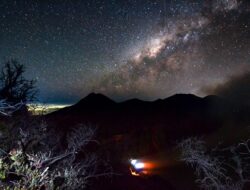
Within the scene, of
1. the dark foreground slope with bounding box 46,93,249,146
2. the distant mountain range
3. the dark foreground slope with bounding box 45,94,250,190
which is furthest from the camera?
the dark foreground slope with bounding box 46,93,249,146

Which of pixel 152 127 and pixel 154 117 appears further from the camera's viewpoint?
pixel 154 117

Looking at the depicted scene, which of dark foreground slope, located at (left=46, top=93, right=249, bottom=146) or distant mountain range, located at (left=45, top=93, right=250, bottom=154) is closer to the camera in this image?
distant mountain range, located at (left=45, top=93, right=250, bottom=154)

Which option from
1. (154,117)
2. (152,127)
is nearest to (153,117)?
(154,117)

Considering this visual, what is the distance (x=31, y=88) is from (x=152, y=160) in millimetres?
36098

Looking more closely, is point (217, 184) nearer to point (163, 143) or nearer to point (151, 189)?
point (151, 189)

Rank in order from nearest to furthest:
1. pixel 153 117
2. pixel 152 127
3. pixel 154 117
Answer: pixel 152 127 → pixel 153 117 → pixel 154 117

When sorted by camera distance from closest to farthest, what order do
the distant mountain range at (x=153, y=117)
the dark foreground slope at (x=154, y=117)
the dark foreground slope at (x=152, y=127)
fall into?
the dark foreground slope at (x=152, y=127)
the distant mountain range at (x=153, y=117)
the dark foreground slope at (x=154, y=117)

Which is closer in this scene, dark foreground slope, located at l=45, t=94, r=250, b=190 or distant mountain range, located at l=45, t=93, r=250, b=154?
dark foreground slope, located at l=45, t=94, r=250, b=190

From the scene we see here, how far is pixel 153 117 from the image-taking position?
8056 cm

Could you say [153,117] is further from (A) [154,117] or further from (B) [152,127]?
(B) [152,127]

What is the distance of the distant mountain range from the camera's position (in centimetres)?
5741

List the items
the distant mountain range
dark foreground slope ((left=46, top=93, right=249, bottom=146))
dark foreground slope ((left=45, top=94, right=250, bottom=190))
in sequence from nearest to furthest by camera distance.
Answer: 1. dark foreground slope ((left=45, top=94, right=250, bottom=190))
2. the distant mountain range
3. dark foreground slope ((left=46, top=93, right=249, bottom=146))

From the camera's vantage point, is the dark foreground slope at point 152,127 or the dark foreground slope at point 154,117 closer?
the dark foreground slope at point 152,127

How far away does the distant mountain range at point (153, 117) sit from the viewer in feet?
188
